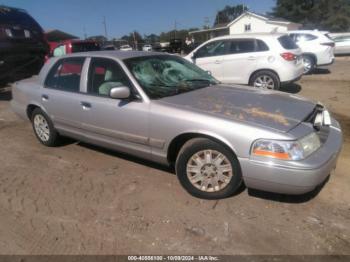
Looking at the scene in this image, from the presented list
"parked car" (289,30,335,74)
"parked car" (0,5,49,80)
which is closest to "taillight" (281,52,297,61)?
"parked car" (289,30,335,74)

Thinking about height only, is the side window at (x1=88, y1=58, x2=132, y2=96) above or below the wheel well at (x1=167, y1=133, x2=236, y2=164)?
above

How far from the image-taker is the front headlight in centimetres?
336

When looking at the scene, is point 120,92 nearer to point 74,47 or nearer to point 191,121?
point 191,121

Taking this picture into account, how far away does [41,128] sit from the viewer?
5.77 metres

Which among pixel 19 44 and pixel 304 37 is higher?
pixel 19 44

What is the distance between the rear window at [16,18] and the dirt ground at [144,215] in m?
5.58

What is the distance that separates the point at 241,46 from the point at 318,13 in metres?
52.2

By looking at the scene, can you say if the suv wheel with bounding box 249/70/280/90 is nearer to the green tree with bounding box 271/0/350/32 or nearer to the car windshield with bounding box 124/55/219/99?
the car windshield with bounding box 124/55/219/99

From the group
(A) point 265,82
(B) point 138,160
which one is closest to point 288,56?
(A) point 265,82

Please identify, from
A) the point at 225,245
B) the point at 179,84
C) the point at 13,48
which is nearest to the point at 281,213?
the point at 225,245

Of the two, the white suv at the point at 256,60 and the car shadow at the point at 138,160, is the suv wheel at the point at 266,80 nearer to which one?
the white suv at the point at 256,60

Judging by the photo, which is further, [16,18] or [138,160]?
[16,18]

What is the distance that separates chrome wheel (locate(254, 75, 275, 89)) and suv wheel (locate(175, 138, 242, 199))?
6.06 metres

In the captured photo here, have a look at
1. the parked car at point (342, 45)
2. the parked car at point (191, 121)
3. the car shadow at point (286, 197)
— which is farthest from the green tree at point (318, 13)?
the car shadow at point (286, 197)
